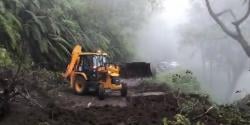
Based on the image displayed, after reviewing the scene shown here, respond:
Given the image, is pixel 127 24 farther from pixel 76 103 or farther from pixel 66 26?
pixel 76 103

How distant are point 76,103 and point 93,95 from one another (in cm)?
278

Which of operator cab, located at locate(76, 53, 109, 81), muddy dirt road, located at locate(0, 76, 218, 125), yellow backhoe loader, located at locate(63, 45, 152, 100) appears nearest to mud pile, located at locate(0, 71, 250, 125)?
muddy dirt road, located at locate(0, 76, 218, 125)

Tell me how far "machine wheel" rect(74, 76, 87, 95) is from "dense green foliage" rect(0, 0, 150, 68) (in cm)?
223

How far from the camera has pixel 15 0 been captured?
22625mm

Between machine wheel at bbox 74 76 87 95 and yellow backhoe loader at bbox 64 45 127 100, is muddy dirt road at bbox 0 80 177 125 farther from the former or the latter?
machine wheel at bbox 74 76 87 95

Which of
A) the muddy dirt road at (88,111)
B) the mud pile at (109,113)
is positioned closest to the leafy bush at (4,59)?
the muddy dirt road at (88,111)

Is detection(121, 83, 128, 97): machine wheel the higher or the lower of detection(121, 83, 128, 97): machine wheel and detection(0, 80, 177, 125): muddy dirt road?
the higher

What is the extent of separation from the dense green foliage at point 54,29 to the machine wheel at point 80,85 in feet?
7.30

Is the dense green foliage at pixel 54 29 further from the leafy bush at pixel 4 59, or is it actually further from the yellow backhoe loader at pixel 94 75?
the yellow backhoe loader at pixel 94 75

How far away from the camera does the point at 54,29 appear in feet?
77.3

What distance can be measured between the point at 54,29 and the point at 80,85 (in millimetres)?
4952

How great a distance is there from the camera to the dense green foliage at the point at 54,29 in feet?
69.8

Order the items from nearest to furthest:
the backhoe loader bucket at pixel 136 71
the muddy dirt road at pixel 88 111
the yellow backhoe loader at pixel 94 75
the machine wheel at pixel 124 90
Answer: the muddy dirt road at pixel 88 111, the yellow backhoe loader at pixel 94 75, the machine wheel at pixel 124 90, the backhoe loader bucket at pixel 136 71

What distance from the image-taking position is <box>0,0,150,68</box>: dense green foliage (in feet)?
69.8
